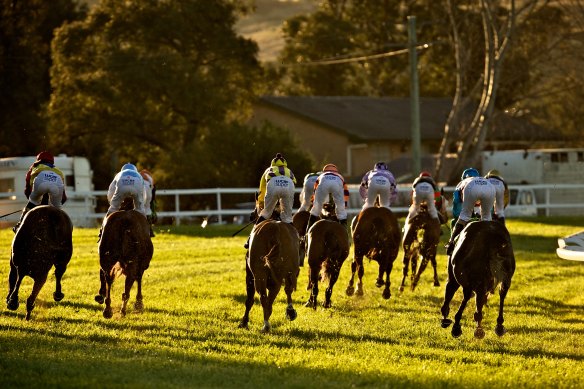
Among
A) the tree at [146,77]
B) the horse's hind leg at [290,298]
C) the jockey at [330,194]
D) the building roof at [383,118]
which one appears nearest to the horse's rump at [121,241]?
the horse's hind leg at [290,298]

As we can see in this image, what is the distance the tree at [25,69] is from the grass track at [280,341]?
32.6 metres

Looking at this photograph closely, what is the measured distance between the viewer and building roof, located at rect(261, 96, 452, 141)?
6338 centimetres

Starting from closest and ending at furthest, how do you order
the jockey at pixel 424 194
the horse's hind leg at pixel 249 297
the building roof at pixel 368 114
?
1. the horse's hind leg at pixel 249 297
2. the jockey at pixel 424 194
3. the building roof at pixel 368 114

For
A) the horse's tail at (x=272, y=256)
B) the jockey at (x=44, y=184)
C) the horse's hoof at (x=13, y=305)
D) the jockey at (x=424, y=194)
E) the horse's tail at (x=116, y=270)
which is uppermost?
the jockey at (x=44, y=184)

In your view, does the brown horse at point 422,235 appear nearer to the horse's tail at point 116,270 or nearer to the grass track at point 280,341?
the grass track at point 280,341

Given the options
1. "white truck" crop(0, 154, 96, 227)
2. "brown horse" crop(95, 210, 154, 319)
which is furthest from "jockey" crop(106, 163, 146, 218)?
"white truck" crop(0, 154, 96, 227)

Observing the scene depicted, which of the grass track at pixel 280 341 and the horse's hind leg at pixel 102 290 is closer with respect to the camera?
the grass track at pixel 280 341

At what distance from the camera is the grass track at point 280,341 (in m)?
12.0

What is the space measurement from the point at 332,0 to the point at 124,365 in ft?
211

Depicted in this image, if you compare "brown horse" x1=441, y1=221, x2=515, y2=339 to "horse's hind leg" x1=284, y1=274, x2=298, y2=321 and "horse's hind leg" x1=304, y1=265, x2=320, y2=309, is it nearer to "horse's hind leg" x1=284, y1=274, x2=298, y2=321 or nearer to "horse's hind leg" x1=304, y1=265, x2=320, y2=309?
"horse's hind leg" x1=284, y1=274, x2=298, y2=321

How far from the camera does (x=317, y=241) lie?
18.3m

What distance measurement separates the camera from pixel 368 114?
66.9m

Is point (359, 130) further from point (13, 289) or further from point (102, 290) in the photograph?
point (13, 289)

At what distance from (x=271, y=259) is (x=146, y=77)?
121 ft
